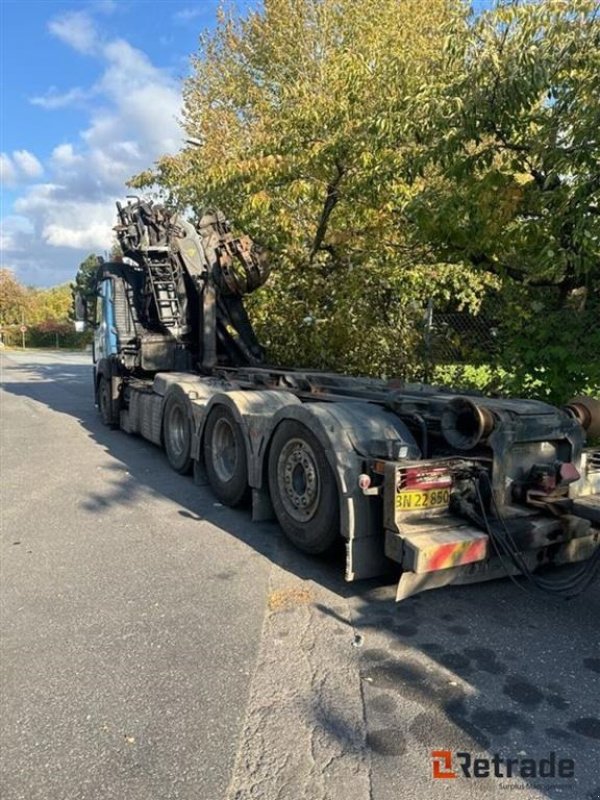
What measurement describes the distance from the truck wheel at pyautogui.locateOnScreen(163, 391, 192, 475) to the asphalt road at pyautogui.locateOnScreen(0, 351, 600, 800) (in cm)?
218

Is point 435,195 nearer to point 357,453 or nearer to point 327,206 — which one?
point 327,206

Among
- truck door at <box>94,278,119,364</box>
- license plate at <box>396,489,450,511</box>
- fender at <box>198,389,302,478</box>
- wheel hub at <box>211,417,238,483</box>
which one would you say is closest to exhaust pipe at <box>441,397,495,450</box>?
license plate at <box>396,489,450,511</box>

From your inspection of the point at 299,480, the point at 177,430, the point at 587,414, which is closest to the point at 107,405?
the point at 177,430

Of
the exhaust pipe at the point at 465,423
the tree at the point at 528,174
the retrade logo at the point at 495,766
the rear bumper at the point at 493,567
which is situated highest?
the tree at the point at 528,174

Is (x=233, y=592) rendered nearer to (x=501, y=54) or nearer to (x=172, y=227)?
(x=501, y=54)

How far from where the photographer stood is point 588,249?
5.61 metres

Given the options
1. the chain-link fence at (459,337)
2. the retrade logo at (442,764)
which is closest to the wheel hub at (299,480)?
the retrade logo at (442,764)

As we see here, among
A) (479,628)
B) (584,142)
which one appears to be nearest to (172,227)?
(584,142)

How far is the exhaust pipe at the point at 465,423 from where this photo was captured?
437cm

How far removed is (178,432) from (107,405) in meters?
3.85

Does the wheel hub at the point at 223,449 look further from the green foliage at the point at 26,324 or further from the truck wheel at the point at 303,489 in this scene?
the green foliage at the point at 26,324

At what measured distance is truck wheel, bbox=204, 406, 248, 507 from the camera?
20.7 feet

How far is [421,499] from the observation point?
423 cm

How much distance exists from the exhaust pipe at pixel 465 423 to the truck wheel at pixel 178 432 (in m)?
3.90
